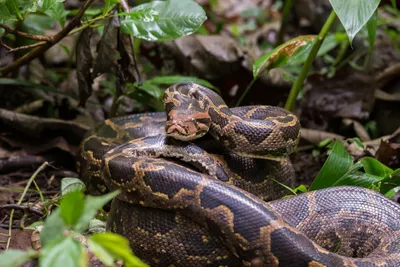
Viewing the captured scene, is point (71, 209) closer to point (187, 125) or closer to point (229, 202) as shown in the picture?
point (229, 202)

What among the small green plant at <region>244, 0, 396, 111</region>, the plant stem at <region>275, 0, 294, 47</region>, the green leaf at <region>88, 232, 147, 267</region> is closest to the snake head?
the small green plant at <region>244, 0, 396, 111</region>

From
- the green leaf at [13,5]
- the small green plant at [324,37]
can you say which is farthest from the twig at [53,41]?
the small green plant at [324,37]

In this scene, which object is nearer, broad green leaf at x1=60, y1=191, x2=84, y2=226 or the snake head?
broad green leaf at x1=60, y1=191, x2=84, y2=226

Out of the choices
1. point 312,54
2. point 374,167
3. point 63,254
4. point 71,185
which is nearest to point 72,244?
point 63,254

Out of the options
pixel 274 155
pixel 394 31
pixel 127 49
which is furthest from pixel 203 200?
pixel 394 31

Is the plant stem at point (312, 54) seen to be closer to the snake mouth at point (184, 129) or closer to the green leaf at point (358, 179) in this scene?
the green leaf at point (358, 179)

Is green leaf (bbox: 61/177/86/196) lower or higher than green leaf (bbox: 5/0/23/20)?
lower

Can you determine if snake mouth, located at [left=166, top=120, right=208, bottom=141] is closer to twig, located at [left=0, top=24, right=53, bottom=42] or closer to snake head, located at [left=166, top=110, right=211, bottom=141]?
snake head, located at [left=166, top=110, right=211, bottom=141]
